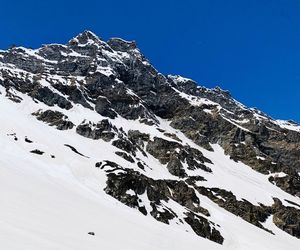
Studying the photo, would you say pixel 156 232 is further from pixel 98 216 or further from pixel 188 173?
pixel 188 173

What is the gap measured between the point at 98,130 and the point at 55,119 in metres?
15.6

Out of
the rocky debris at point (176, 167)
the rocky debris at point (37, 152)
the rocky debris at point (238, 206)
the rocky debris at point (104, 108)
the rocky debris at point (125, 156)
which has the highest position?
the rocky debris at point (104, 108)

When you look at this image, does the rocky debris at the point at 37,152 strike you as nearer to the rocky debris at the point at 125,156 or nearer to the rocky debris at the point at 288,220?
the rocky debris at the point at 125,156

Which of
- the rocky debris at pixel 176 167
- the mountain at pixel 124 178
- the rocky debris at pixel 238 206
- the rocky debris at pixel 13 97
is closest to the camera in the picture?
the mountain at pixel 124 178

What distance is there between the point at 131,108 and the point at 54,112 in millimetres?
46884

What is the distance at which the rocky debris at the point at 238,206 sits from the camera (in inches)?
4301

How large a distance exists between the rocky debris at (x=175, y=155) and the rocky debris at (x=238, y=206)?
48.0ft

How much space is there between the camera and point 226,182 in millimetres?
132375

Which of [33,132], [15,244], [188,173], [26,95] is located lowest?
[15,244]

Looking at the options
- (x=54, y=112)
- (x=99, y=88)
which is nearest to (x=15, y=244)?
(x=54, y=112)

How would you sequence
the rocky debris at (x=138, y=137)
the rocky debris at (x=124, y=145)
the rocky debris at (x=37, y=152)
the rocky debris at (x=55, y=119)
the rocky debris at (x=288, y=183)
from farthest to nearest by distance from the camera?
1. the rocky debris at (x=138, y=137)
2. the rocky debris at (x=288, y=183)
3. the rocky debris at (x=55, y=119)
4. the rocky debris at (x=124, y=145)
5. the rocky debris at (x=37, y=152)

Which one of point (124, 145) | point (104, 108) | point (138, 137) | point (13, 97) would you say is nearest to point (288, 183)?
point (138, 137)

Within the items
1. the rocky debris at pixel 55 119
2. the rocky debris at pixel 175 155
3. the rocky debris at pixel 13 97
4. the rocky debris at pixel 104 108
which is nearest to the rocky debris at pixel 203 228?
the rocky debris at pixel 175 155

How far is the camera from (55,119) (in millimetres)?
142250
